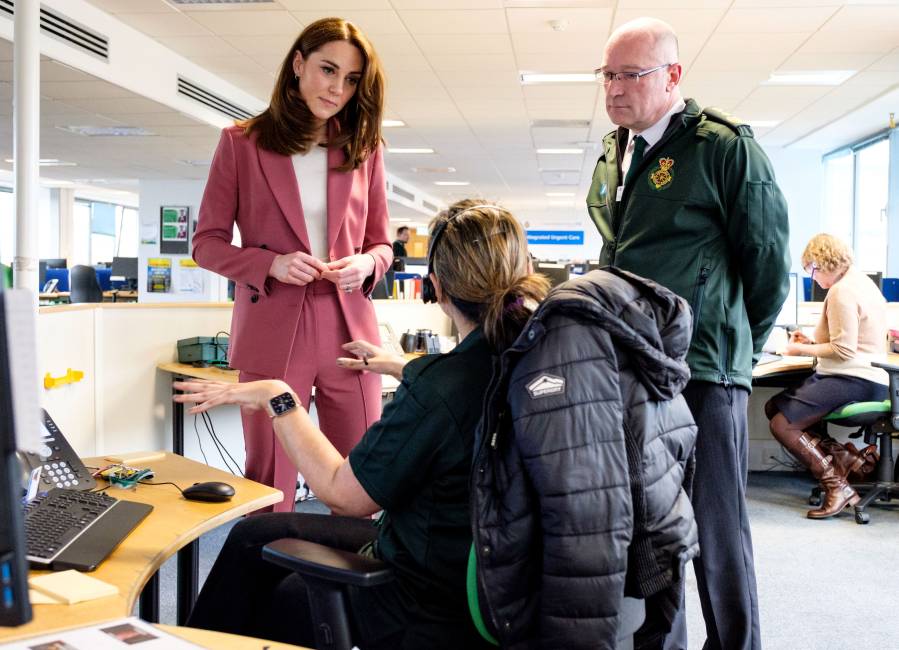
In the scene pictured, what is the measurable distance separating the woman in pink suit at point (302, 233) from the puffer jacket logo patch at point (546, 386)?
2.26 ft

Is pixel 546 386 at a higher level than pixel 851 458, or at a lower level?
higher

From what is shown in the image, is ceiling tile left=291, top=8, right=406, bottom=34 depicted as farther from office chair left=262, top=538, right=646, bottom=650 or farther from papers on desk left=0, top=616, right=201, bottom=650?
papers on desk left=0, top=616, right=201, bottom=650

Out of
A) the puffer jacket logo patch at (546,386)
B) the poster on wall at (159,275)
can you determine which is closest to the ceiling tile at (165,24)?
the puffer jacket logo patch at (546,386)

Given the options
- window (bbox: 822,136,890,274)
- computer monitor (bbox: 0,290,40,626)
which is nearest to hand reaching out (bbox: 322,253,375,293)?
computer monitor (bbox: 0,290,40,626)

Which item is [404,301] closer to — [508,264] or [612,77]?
[612,77]

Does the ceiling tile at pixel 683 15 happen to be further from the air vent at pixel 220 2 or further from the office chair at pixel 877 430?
the office chair at pixel 877 430

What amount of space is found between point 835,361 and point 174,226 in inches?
422

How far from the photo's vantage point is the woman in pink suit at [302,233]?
1.79 m

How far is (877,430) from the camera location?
15.0ft

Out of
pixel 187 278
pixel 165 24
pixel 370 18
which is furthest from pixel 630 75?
pixel 187 278

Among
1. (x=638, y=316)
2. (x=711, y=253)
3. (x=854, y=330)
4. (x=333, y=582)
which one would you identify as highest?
(x=711, y=253)

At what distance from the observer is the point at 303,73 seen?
1.80m

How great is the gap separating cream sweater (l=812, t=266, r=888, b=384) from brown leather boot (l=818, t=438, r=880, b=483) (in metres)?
0.49

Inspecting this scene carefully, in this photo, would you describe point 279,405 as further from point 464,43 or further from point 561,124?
point 561,124
